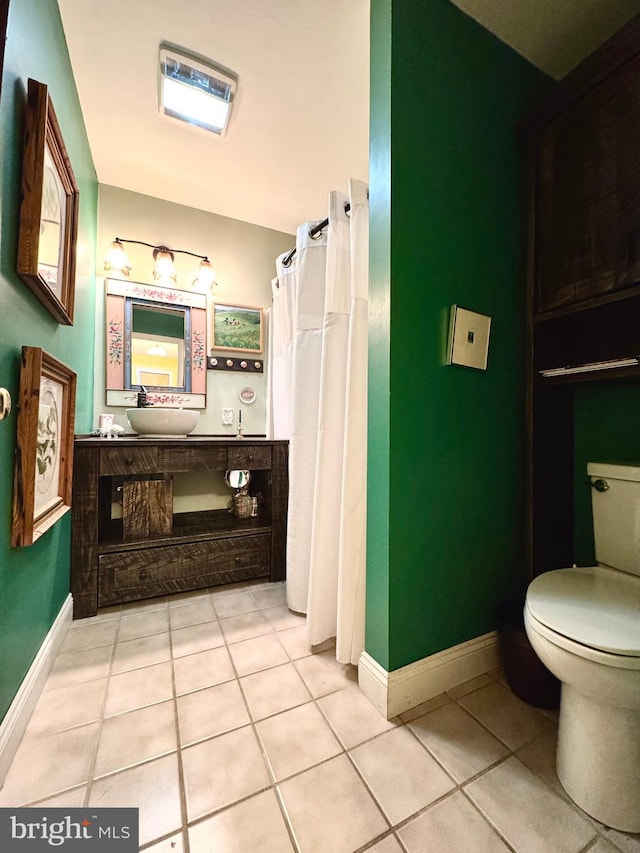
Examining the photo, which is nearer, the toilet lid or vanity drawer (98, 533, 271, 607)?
the toilet lid

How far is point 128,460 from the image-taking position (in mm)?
1628

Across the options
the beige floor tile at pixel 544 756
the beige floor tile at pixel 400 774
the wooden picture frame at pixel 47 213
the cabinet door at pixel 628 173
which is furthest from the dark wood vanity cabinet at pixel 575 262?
the wooden picture frame at pixel 47 213

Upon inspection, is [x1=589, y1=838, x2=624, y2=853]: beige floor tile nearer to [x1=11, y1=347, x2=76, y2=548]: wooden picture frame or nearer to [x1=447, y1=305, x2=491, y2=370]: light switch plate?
[x1=447, y1=305, x2=491, y2=370]: light switch plate

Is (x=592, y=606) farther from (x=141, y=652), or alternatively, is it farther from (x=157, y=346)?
(x=157, y=346)

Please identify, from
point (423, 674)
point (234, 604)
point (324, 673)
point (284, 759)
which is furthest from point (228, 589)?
point (423, 674)

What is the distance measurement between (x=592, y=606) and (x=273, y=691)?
40.8 inches

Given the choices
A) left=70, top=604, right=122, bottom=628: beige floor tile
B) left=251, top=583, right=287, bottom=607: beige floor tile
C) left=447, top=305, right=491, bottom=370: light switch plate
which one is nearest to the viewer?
left=447, top=305, right=491, bottom=370: light switch plate

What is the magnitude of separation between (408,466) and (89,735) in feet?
4.13

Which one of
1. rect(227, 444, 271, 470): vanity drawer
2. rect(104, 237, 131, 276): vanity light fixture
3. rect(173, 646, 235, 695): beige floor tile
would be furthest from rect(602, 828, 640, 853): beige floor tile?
rect(104, 237, 131, 276): vanity light fixture

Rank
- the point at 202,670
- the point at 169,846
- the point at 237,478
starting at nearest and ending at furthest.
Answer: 1. the point at 169,846
2. the point at 202,670
3. the point at 237,478

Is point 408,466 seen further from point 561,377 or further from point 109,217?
point 109,217

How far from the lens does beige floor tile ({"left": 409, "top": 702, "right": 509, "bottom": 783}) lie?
2.95 ft

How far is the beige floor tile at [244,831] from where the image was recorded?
71 cm

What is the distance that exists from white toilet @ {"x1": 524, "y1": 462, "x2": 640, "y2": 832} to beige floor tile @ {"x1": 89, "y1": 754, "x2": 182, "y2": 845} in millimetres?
967
